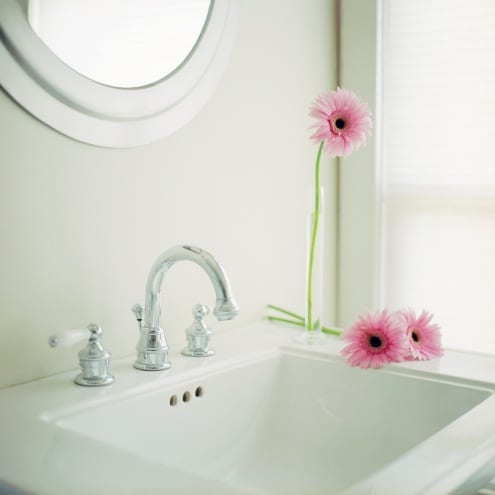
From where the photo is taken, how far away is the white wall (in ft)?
3.66

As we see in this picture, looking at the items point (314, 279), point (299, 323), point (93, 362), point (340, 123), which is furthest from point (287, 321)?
point (93, 362)

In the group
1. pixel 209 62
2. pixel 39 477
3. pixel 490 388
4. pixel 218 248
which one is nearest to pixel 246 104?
pixel 209 62

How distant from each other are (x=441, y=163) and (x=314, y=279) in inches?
19.8

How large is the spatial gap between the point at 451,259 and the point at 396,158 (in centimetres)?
27

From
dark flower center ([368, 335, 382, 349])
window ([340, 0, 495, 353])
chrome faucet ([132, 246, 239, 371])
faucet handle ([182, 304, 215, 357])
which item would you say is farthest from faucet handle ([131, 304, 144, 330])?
window ([340, 0, 495, 353])

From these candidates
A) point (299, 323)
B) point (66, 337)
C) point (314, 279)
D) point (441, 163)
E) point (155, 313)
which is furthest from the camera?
point (441, 163)

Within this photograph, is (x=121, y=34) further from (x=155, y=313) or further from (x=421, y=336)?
(x=421, y=336)

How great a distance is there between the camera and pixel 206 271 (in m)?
1.09

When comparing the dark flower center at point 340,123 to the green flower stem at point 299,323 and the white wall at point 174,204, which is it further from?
the green flower stem at point 299,323

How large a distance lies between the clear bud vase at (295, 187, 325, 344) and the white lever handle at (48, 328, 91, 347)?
19.3 inches

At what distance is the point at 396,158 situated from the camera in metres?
1.83

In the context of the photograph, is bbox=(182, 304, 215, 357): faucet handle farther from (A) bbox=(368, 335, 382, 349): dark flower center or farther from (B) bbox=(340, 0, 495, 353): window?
(B) bbox=(340, 0, 495, 353): window

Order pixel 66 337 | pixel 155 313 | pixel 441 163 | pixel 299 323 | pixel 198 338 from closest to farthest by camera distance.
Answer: pixel 66 337, pixel 155 313, pixel 198 338, pixel 299 323, pixel 441 163

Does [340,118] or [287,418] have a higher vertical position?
[340,118]
